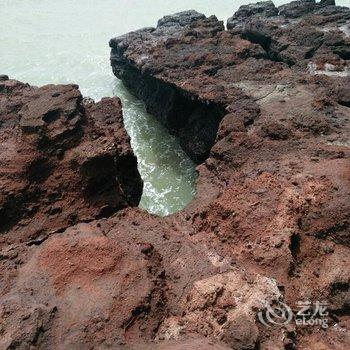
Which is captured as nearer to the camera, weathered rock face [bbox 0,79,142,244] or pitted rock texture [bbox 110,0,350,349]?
pitted rock texture [bbox 110,0,350,349]

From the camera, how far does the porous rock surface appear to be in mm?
4797

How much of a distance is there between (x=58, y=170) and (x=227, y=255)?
3517mm

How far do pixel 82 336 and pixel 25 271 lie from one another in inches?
58.8

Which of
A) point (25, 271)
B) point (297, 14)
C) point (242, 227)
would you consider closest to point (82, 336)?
point (25, 271)

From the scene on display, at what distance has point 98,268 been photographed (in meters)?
5.45

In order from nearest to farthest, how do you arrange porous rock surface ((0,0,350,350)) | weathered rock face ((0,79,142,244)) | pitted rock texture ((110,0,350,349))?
1. porous rock surface ((0,0,350,350))
2. pitted rock texture ((110,0,350,349))
3. weathered rock face ((0,79,142,244))

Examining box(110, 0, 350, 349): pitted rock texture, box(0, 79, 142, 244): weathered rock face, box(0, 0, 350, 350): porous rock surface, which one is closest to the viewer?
box(0, 0, 350, 350): porous rock surface

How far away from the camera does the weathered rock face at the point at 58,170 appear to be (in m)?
7.12

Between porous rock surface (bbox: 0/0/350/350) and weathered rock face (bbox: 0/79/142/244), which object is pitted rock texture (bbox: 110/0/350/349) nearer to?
porous rock surface (bbox: 0/0/350/350)

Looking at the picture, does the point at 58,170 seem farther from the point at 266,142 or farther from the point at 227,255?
the point at 266,142

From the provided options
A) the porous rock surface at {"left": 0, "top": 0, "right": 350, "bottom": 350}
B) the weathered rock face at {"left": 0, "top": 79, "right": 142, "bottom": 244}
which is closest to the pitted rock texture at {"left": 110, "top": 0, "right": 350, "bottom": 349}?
the porous rock surface at {"left": 0, "top": 0, "right": 350, "bottom": 350}

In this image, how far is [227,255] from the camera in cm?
629

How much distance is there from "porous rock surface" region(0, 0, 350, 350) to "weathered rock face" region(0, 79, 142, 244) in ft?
1.41

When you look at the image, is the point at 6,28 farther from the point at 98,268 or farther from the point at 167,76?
the point at 98,268
